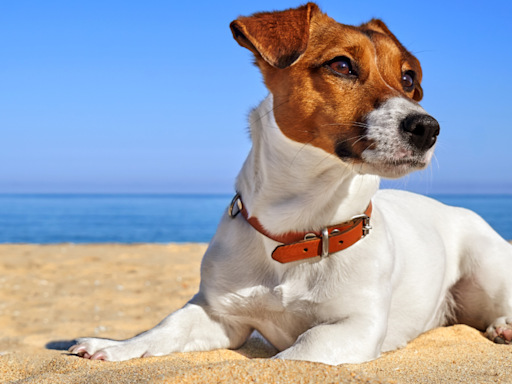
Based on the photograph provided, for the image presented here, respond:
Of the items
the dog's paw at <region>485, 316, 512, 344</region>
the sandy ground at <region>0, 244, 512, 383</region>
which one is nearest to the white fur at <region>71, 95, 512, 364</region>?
the sandy ground at <region>0, 244, 512, 383</region>

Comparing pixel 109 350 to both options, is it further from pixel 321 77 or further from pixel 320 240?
pixel 321 77

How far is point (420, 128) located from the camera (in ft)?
8.03

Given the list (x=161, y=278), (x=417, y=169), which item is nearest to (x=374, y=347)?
(x=417, y=169)

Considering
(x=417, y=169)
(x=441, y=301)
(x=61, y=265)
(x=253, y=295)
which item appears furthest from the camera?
(x=61, y=265)

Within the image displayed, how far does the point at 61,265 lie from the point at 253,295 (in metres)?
5.56

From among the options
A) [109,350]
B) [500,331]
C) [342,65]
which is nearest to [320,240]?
[342,65]

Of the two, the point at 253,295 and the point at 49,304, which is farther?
the point at 49,304

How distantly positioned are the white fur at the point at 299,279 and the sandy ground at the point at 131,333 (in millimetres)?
149

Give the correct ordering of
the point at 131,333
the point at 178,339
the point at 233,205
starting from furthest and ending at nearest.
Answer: the point at 131,333 < the point at 233,205 < the point at 178,339

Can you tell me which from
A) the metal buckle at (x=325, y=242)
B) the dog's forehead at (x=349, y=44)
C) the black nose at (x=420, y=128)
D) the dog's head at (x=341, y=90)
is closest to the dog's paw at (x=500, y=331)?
the metal buckle at (x=325, y=242)

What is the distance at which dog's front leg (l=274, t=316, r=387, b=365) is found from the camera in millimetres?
2537

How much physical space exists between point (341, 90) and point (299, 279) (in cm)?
107

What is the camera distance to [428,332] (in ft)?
11.9

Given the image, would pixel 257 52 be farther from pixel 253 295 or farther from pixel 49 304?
pixel 49 304
